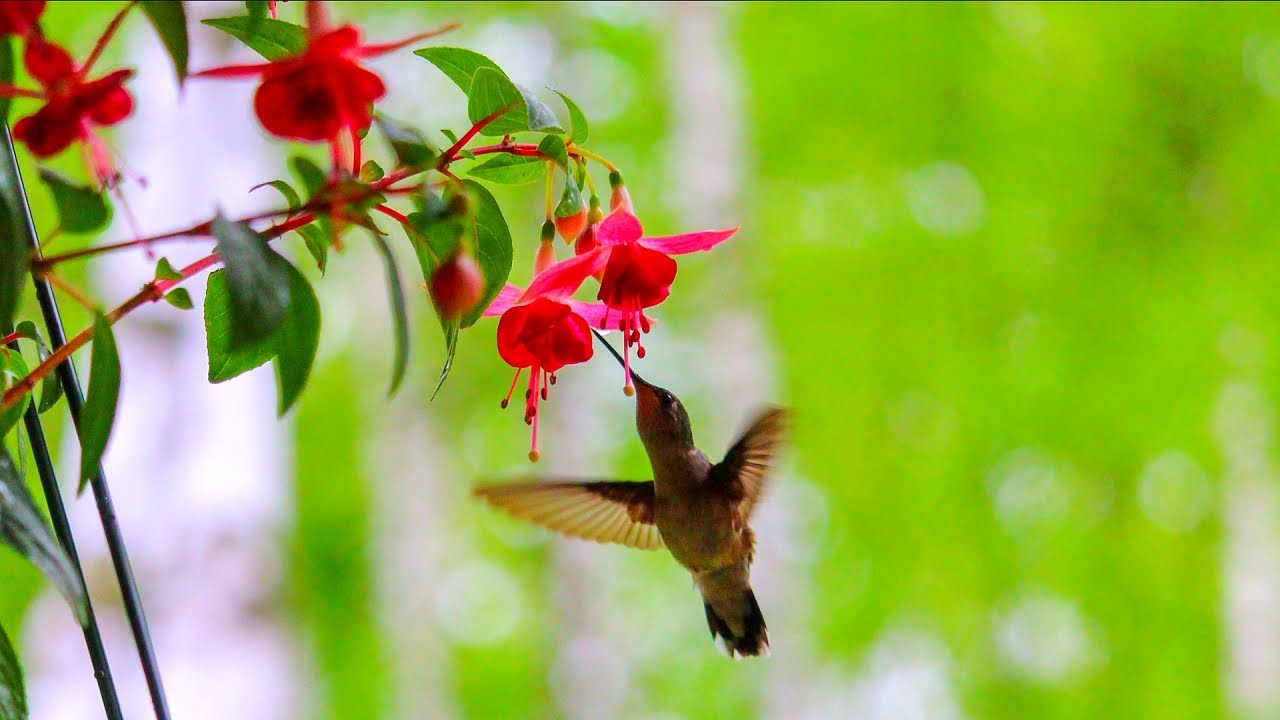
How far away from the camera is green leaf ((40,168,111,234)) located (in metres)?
0.52

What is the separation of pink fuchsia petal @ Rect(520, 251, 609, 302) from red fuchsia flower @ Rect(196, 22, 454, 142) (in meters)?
0.17

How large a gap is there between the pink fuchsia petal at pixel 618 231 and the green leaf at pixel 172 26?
0.27 m

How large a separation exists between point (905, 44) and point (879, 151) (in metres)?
0.45

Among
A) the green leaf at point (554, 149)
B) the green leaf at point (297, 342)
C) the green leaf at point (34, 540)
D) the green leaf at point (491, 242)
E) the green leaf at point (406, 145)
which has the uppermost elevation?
the green leaf at point (554, 149)

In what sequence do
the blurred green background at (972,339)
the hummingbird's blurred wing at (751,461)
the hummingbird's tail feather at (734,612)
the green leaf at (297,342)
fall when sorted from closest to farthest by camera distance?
the green leaf at (297,342), the hummingbird's blurred wing at (751,461), the hummingbird's tail feather at (734,612), the blurred green background at (972,339)

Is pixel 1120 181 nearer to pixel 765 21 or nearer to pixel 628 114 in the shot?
pixel 765 21

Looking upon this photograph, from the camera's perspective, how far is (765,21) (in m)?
4.72

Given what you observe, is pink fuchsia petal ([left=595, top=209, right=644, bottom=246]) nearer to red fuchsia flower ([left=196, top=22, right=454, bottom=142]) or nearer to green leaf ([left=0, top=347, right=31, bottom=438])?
red fuchsia flower ([left=196, top=22, right=454, bottom=142])

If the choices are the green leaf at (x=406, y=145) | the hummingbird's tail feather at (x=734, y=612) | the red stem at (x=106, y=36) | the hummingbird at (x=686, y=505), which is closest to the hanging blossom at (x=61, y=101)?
the red stem at (x=106, y=36)

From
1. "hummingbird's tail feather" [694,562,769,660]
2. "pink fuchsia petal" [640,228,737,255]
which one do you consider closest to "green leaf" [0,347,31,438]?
"pink fuchsia petal" [640,228,737,255]

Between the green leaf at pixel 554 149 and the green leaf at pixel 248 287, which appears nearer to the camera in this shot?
the green leaf at pixel 248 287

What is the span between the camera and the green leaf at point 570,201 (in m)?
0.67

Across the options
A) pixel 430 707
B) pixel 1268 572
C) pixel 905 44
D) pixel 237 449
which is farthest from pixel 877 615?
pixel 237 449

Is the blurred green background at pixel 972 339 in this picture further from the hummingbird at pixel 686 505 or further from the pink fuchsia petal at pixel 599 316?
the pink fuchsia petal at pixel 599 316
